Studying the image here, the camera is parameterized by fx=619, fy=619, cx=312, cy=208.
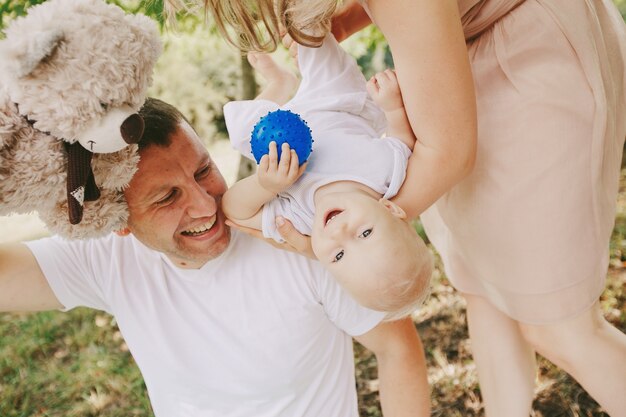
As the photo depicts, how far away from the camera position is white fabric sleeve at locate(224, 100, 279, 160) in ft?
6.43

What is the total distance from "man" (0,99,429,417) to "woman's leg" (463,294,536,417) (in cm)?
33

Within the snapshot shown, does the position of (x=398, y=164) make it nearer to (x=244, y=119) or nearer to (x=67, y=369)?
(x=244, y=119)

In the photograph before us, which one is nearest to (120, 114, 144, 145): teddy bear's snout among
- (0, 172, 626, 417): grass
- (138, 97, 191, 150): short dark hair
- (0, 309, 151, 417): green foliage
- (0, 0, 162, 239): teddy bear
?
(0, 0, 162, 239): teddy bear

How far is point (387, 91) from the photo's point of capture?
5.33ft

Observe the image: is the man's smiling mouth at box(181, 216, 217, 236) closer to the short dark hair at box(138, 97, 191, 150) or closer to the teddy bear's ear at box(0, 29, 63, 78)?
the short dark hair at box(138, 97, 191, 150)

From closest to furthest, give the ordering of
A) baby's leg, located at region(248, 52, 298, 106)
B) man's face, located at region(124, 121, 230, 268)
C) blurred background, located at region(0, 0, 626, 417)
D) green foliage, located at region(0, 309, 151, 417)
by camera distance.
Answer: man's face, located at region(124, 121, 230, 268) < baby's leg, located at region(248, 52, 298, 106) < blurred background, located at region(0, 0, 626, 417) < green foliage, located at region(0, 309, 151, 417)

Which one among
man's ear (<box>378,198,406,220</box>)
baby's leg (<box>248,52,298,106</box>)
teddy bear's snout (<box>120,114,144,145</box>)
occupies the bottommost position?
man's ear (<box>378,198,406,220</box>)

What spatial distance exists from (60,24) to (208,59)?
9.62 metres

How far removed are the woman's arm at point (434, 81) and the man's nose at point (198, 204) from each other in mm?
668

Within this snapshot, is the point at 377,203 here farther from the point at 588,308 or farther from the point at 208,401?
the point at 208,401

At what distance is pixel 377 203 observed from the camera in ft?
A: 5.51

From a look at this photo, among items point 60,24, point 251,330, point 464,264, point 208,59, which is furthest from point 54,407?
point 208,59

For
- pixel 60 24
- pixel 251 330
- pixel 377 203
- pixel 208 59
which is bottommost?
pixel 208 59

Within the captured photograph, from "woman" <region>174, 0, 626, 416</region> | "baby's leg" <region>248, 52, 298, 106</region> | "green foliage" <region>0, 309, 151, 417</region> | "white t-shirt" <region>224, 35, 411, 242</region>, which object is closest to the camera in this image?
"woman" <region>174, 0, 626, 416</region>
